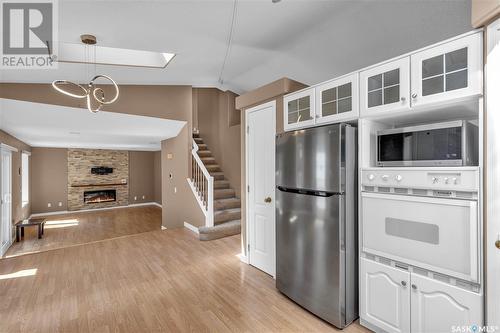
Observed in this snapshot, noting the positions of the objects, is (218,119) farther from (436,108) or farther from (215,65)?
(436,108)

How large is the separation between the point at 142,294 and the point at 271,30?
3.40 metres

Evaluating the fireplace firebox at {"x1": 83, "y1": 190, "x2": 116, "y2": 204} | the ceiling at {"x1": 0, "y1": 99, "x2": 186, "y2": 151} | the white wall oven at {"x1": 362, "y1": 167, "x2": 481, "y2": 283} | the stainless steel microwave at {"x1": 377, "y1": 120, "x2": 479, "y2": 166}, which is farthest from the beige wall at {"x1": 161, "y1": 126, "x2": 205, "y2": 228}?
the fireplace firebox at {"x1": 83, "y1": 190, "x2": 116, "y2": 204}

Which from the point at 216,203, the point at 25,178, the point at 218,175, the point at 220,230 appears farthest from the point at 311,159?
the point at 25,178

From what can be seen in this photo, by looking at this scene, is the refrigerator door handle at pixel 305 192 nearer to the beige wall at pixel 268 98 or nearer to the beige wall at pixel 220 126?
the beige wall at pixel 268 98

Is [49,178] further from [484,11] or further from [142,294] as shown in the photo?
[484,11]

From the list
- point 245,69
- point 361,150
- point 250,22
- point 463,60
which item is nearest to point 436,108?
point 463,60

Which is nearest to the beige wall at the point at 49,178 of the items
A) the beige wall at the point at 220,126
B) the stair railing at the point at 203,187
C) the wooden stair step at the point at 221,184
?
the beige wall at the point at 220,126

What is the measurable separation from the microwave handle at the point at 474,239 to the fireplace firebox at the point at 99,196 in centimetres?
1148

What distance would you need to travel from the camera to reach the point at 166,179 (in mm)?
6961

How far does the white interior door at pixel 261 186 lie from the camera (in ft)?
10.3

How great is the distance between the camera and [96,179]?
398 inches

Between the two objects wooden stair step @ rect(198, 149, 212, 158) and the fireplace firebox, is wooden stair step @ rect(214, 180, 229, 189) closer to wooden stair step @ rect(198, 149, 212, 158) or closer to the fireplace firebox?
wooden stair step @ rect(198, 149, 212, 158)

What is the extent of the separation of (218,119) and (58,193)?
7.13 metres

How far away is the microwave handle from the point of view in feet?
4.93
